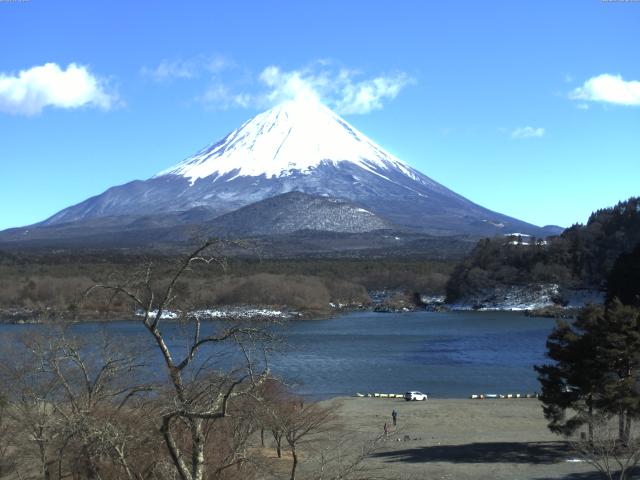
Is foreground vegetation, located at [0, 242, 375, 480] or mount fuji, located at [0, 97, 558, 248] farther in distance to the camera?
mount fuji, located at [0, 97, 558, 248]

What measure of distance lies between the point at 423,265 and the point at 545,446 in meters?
64.1

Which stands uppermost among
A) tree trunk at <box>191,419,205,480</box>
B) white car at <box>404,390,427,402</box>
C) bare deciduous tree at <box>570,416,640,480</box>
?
tree trunk at <box>191,419,205,480</box>

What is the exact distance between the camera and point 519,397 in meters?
21.7

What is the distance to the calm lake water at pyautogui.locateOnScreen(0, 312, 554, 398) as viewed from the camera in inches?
940

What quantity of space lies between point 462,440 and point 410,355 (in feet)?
51.4

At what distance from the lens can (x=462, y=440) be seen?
51.5 feet

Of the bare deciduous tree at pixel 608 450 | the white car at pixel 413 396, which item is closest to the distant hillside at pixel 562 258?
the white car at pixel 413 396

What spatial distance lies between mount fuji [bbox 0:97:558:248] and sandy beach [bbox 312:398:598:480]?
110 meters

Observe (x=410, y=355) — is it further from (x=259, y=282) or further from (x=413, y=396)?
(x=259, y=282)

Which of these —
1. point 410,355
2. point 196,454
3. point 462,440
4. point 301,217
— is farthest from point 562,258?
point 301,217

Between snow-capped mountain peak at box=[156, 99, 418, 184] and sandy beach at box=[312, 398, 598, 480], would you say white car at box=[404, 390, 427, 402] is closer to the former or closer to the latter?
sandy beach at box=[312, 398, 598, 480]

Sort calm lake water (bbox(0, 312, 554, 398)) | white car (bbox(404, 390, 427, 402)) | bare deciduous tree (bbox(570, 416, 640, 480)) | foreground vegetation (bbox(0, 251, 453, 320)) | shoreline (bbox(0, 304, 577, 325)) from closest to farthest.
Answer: bare deciduous tree (bbox(570, 416, 640, 480)) < white car (bbox(404, 390, 427, 402)) < calm lake water (bbox(0, 312, 554, 398)) < shoreline (bbox(0, 304, 577, 325)) < foreground vegetation (bbox(0, 251, 453, 320))

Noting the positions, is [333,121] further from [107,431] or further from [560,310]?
[107,431]

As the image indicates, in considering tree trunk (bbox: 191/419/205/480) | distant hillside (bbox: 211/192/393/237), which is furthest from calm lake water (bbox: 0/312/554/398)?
distant hillside (bbox: 211/192/393/237)
